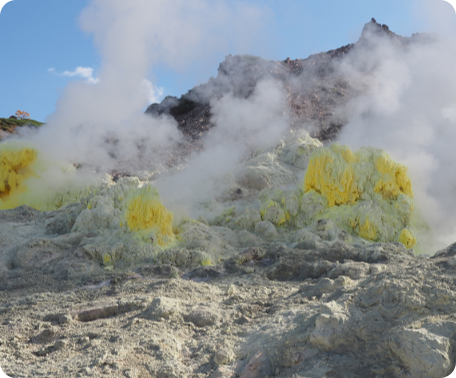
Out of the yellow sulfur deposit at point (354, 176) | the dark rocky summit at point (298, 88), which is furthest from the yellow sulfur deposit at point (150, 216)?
the dark rocky summit at point (298, 88)

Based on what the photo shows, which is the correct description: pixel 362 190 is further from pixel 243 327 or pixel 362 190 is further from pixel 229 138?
pixel 229 138

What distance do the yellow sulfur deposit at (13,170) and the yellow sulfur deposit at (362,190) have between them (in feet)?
23.8

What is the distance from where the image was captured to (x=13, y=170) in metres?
10.3

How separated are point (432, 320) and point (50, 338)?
252 centimetres

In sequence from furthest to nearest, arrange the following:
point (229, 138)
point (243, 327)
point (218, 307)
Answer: point (229, 138), point (218, 307), point (243, 327)

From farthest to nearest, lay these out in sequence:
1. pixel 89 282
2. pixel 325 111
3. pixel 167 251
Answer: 1. pixel 325 111
2. pixel 167 251
3. pixel 89 282

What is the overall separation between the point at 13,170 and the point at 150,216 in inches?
238

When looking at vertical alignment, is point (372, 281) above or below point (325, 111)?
below

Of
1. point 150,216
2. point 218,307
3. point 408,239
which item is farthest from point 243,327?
point 408,239

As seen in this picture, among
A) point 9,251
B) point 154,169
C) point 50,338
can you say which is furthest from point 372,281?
point 154,169

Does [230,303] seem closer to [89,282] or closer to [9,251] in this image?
[89,282]

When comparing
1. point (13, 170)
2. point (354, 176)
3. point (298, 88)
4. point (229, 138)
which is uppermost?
point (298, 88)

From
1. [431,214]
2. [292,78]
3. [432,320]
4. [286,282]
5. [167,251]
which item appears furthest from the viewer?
[292,78]

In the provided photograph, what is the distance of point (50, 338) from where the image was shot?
2.86 metres
